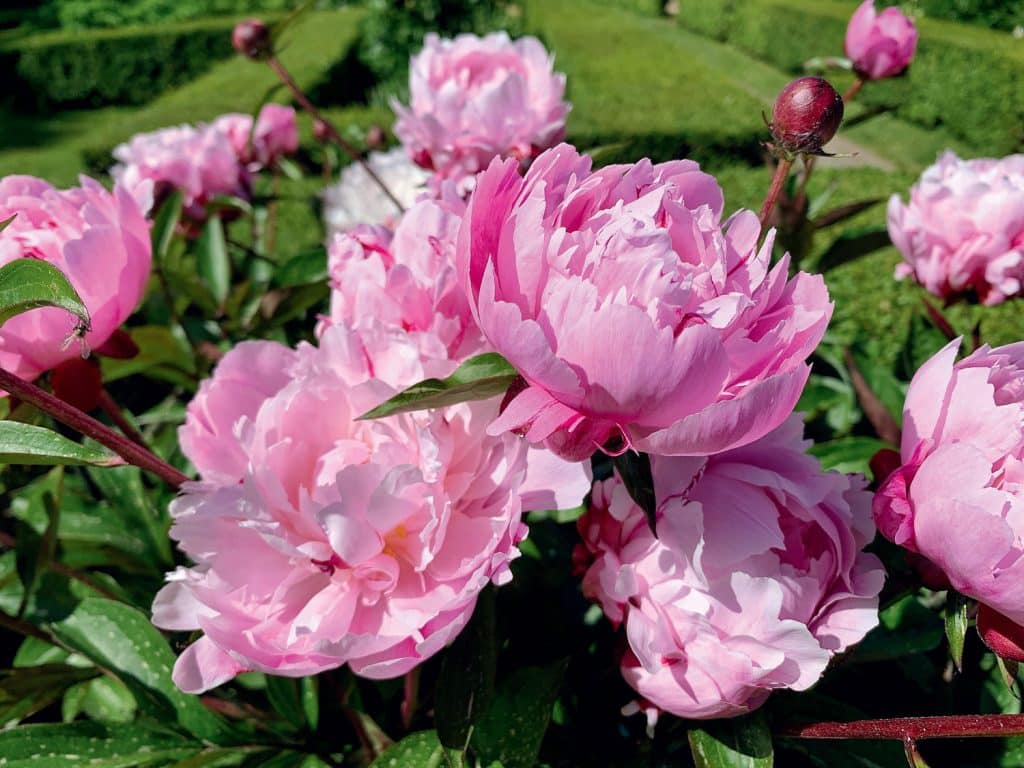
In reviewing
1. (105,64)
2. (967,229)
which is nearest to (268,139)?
(967,229)

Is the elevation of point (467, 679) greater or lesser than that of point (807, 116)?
lesser

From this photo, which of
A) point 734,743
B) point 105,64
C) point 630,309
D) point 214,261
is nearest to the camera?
point 630,309

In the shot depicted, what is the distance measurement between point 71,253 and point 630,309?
0.31 m

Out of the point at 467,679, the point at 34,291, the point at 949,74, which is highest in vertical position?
the point at 34,291

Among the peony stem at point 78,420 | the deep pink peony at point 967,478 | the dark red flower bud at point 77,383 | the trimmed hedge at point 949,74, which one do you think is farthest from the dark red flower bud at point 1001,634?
the trimmed hedge at point 949,74

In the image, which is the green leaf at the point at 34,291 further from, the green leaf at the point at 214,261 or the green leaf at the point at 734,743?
the green leaf at the point at 214,261

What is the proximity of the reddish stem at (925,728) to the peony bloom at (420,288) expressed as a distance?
10.3 inches

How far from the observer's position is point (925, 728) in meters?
0.37

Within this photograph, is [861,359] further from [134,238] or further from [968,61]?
[968,61]

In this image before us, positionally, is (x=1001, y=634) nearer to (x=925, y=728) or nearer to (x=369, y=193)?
(x=925, y=728)

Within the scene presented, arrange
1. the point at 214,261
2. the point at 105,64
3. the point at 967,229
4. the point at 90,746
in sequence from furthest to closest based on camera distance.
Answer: the point at 105,64 < the point at 214,261 < the point at 967,229 < the point at 90,746

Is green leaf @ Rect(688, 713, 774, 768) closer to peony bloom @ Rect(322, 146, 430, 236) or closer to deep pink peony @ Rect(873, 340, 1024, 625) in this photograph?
deep pink peony @ Rect(873, 340, 1024, 625)

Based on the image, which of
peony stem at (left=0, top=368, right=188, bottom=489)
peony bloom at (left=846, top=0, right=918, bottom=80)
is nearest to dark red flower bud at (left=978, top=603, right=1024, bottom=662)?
peony stem at (left=0, top=368, right=188, bottom=489)

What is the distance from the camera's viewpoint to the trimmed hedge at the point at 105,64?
7.45m
